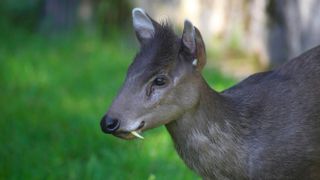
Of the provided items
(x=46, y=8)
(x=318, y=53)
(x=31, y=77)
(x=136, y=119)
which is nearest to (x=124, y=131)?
(x=136, y=119)

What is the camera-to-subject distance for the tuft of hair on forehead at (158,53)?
14.4 feet

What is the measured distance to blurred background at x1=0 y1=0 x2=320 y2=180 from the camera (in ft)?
20.3

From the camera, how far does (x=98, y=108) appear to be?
7.62 meters

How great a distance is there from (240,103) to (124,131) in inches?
32.7

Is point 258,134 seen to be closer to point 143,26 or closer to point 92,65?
point 143,26

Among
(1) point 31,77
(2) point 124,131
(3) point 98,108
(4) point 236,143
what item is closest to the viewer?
(2) point 124,131

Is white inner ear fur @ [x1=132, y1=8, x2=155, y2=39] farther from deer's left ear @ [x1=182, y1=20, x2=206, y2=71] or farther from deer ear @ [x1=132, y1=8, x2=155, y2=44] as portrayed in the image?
deer's left ear @ [x1=182, y1=20, x2=206, y2=71]

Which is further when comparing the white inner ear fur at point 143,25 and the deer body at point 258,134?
the white inner ear fur at point 143,25

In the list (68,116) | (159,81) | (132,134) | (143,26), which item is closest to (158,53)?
(159,81)

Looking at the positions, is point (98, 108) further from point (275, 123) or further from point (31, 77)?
point (275, 123)

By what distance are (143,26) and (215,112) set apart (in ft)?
2.05

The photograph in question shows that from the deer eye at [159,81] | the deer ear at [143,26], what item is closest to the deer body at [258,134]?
the deer eye at [159,81]

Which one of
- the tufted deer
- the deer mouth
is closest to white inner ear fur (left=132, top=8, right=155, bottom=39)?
the tufted deer

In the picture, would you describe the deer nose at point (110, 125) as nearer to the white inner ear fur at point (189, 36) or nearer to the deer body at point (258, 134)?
the deer body at point (258, 134)
